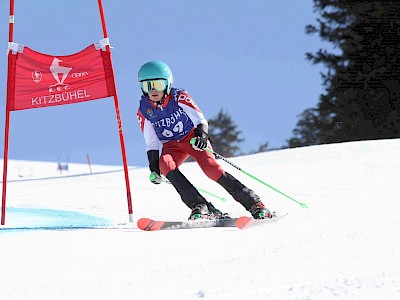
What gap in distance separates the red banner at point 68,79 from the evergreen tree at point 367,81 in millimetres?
14988

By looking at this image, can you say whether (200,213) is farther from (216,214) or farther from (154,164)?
(154,164)

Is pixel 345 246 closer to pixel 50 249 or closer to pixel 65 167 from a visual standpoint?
pixel 50 249

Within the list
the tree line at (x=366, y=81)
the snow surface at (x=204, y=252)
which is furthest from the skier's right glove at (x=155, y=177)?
the tree line at (x=366, y=81)

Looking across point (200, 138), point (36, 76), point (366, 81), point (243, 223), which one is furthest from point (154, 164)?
point (366, 81)

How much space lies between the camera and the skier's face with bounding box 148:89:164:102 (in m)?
4.89

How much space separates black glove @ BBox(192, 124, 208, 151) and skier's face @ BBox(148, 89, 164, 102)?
16.0 inches

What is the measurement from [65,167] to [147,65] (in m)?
27.6

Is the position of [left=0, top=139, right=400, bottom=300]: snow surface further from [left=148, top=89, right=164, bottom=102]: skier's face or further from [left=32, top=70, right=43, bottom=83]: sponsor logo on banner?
[left=32, top=70, right=43, bottom=83]: sponsor logo on banner

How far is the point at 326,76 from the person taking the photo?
67.8ft

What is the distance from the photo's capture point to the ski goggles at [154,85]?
4.87m

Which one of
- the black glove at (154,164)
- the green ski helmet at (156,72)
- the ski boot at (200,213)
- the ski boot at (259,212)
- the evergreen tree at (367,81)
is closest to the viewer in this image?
the ski boot at (259,212)

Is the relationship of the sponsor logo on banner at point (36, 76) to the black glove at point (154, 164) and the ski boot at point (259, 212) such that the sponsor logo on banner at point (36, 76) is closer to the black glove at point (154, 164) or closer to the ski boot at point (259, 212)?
the black glove at point (154, 164)

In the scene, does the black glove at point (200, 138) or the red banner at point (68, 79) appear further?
the red banner at point (68, 79)

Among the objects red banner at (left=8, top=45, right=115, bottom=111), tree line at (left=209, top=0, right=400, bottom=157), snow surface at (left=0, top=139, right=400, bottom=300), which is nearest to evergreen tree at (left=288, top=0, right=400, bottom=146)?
tree line at (left=209, top=0, right=400, bottom=157)
